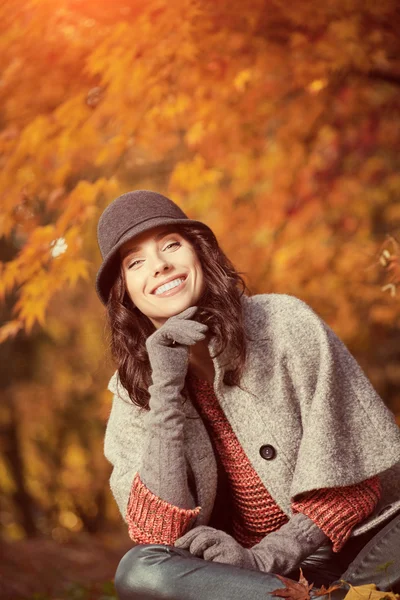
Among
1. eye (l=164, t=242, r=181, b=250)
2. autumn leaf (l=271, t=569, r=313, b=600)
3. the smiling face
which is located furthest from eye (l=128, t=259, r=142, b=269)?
autumn leaf (l=271, t=569, r=313, b=600)

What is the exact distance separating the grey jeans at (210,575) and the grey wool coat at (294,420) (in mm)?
190

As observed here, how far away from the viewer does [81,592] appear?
452cm

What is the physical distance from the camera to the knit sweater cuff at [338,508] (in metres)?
2.45

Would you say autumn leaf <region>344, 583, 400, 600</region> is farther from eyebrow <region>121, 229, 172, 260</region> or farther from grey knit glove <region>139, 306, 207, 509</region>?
eyebrow <region>121, 229, 172, 260</region>

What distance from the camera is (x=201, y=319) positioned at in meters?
2.64

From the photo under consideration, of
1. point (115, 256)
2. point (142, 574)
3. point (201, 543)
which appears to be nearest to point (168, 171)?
point (115, 256)

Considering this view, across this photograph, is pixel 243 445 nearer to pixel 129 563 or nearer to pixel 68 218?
pixel 129 563

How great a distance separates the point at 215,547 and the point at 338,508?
428mm

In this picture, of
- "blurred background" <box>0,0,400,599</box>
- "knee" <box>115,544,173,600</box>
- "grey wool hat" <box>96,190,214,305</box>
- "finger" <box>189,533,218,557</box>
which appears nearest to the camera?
"knee" <box>115,544,173,600</box>

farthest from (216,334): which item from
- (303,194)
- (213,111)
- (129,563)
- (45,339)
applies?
(45,339)

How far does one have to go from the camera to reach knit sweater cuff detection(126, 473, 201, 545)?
249cm

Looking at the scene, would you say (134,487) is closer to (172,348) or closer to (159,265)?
(172,348)

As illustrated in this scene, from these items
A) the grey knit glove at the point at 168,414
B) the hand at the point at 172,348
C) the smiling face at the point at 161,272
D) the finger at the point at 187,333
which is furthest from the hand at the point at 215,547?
the smiling face at the point at 161,272

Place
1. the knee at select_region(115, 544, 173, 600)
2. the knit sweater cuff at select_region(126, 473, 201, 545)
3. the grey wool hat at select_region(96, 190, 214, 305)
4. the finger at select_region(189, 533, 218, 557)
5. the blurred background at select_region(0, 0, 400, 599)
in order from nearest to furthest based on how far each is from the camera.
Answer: the knee at select_region(115, 544, 173, 600) < the finger at select_region(189, 533, 218, 557) < the knit sweater cuff at select_region(126, 473, 201, 545) < the grey wool hat at select_region(96, 190, 214, 305) < the blurred background at select_region(0, 0, 400, 599)
